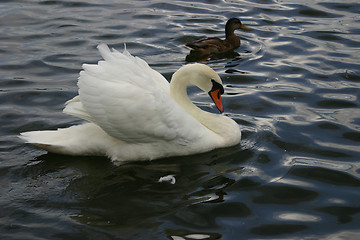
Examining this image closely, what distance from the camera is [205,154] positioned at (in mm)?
7098

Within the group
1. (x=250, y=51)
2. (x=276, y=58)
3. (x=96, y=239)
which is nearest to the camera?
(x=96, y=239)

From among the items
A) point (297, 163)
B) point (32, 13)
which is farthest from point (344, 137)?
point (32, 13)

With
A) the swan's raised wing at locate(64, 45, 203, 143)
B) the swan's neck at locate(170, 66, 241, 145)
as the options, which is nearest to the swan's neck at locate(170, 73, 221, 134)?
the swan's neck at locate(170, 66, 241, 145)

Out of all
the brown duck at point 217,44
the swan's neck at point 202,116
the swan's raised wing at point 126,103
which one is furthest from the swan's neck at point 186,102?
the brown duck at point 217,44

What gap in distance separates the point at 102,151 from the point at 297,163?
232 centimetres

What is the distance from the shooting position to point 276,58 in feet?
36.3

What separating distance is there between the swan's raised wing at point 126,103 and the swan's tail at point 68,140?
0.31m

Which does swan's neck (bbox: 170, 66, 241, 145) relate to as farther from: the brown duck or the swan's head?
the brown duck

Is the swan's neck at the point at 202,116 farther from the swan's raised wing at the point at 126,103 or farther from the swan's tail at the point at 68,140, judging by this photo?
the swan's tail at the point at 68,140

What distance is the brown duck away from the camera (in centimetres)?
1114

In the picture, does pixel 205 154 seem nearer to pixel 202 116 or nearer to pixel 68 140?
pixel 202 116

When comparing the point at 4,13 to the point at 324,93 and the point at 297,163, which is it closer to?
the point at 324,93

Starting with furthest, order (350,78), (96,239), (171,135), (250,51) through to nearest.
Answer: (250,51), (350,78), (171,135), (96,239)

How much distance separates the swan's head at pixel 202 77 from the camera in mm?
7164
